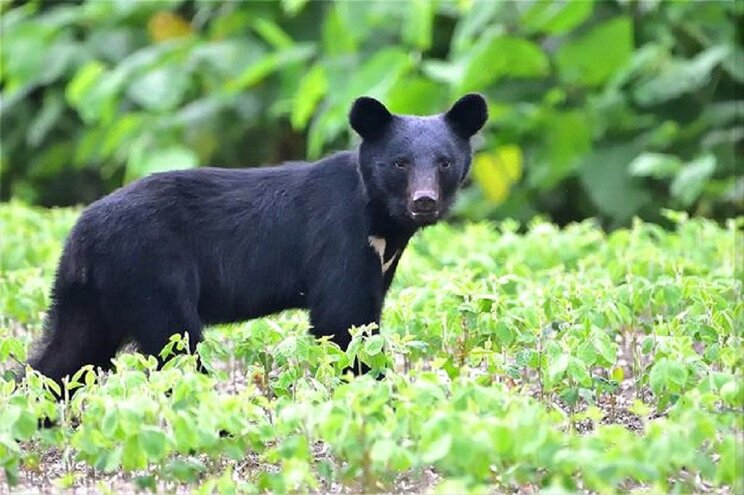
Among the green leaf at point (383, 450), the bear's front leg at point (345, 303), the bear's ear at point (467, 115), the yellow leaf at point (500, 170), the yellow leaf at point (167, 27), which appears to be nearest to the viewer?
the green leaf at point (383, 450)

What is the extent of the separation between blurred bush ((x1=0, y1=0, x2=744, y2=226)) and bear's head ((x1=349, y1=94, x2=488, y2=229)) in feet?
18.3

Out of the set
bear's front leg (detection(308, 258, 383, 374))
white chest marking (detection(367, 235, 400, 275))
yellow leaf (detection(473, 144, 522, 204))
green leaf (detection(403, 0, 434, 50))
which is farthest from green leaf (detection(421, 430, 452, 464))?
yellow leaf (detection(473, 144, 522, 204))

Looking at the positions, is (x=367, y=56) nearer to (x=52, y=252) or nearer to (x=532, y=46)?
(x=532, y=46)

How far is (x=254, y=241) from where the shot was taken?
651 cm

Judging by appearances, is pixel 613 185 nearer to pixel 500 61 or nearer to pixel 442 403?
pixel 500 61

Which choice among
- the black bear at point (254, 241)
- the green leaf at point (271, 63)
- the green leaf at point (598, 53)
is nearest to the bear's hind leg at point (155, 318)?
the black bear at point (254, 241)

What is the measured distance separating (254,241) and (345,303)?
20.5 inches

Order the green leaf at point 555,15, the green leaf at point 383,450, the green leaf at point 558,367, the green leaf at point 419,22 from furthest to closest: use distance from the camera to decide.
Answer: the green leaf at point 419,22, the green leaf at point 555,15, the green leaf at point 558,367, the green leaf at point 383,450

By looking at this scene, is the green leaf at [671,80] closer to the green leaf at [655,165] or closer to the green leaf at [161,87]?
the green leaf at [655,165]

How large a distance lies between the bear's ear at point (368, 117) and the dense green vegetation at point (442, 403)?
0.78 m

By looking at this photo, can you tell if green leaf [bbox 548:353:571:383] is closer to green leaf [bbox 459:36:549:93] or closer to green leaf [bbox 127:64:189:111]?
green leaf [bbox 459:36:549:93]

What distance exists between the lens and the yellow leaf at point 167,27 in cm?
1512

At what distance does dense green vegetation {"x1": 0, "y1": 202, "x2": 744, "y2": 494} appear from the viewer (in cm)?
441

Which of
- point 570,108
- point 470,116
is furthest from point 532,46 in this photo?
point 470,116
